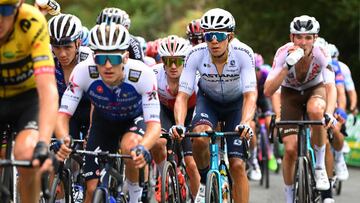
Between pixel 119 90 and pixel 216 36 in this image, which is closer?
pixel 119 90

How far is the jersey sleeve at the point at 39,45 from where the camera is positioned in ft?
22.0

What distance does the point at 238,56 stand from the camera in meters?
9.79

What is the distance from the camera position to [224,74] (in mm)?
9977

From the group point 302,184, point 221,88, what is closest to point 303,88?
point 221,88

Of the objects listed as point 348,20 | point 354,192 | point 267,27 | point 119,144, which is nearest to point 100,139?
point 119,144

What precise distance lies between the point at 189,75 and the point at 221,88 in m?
0.41

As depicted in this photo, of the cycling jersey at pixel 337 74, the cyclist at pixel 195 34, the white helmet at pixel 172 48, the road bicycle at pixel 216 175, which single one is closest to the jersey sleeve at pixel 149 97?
the road bicycle at pixel 216 175

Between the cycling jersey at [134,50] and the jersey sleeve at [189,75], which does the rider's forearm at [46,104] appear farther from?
the cycling jersey at [134,50]

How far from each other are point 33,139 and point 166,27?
54673 mm

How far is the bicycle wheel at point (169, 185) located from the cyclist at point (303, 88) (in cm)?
119

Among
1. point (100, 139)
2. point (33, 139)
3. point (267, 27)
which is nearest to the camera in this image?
point (33, 139)

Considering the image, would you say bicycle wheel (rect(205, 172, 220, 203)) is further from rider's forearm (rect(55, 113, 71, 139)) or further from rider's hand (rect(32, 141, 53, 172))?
rider's hand (rect(32, 141, 53, 172))

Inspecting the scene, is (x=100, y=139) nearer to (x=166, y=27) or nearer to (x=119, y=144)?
(x=119, y=144)

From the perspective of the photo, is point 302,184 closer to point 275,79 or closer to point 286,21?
point 275,79
